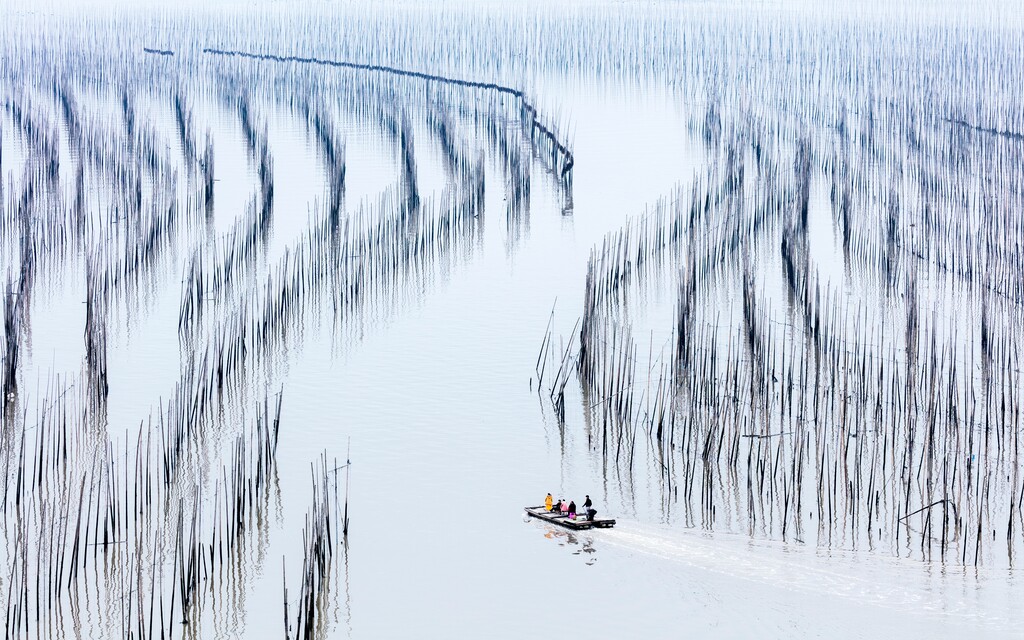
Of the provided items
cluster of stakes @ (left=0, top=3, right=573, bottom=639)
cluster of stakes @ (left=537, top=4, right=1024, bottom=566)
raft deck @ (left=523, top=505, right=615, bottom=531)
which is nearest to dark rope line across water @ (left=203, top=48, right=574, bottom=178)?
cluster of stakes @ (left=0, top=3, right=573, bottom=639)

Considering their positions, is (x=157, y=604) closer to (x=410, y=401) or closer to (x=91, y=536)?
(x=91, y=536)

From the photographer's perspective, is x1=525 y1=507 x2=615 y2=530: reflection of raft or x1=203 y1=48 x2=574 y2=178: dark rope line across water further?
x1=203 y1=48 x2=574 y2=178: dark rope line across water

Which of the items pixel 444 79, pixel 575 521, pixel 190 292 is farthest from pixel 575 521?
pixel 444 79

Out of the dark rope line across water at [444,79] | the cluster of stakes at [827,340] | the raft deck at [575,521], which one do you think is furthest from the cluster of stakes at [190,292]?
the cluster of stakes at [827,340]

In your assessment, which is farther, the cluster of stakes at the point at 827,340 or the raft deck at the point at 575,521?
the cluster of stakes at the point at 827,340

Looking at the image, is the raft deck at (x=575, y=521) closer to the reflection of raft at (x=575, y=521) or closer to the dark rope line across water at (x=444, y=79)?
the reflection of raft at (x=575, y=521)

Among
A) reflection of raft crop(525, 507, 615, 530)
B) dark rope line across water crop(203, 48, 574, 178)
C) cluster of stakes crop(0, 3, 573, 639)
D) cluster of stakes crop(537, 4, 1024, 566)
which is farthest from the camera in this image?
dark rope line across water crop(203, 48, 574, 178)

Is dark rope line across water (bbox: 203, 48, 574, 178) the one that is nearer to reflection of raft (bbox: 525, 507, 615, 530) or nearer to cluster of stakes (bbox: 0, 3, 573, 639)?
cluster of stakes (bbox: 0, 3, 573, 639)

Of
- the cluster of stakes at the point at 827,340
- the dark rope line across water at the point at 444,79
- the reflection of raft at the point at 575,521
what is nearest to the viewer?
the reflection of raft at the point at 575,521

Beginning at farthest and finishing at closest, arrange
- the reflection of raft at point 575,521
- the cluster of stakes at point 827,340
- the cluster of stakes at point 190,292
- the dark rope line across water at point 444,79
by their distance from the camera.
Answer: the dark rope line across water at point 444,79
the cluster of stakes at point 827,340
the reflection of raft at point 575,521
the cluster of stakes at point 190,292
